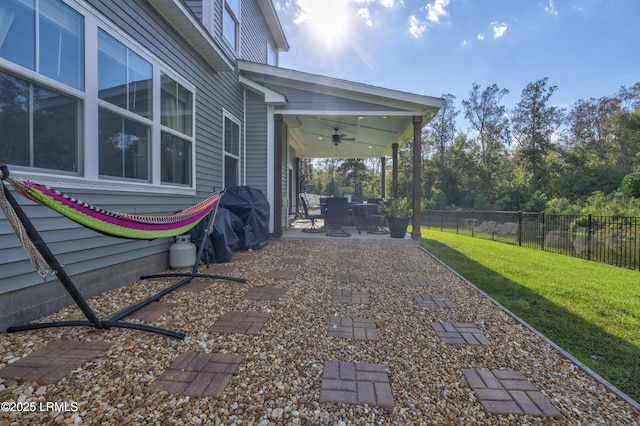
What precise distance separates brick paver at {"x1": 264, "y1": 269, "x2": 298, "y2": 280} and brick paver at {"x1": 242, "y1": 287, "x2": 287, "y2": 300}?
43 centimetres

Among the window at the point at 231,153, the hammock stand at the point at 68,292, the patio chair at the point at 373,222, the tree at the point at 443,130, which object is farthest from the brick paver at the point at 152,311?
the tree at the point at 443,130

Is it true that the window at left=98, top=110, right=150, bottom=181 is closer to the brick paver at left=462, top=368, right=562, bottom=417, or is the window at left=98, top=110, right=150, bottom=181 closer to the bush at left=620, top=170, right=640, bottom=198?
the brick paver at left=462, top=368, right=562, bottom=417

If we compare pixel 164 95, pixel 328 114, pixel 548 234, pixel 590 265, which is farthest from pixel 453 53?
pixel 164 95

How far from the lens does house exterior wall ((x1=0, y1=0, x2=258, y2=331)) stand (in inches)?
86.4

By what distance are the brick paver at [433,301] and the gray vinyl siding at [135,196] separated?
308 cm

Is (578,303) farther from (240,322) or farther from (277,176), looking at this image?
(277,176)

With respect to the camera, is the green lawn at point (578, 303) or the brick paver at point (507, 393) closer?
the brick paver at point (507, 393)

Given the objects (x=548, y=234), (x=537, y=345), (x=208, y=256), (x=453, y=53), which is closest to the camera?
(x=537, y=345)

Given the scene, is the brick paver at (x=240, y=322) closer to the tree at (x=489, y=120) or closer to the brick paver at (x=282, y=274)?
the brick paver at (x=282, y=274)

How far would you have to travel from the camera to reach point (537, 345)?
7.16ft

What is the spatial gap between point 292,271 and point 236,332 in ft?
6.04

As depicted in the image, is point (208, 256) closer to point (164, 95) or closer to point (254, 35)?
point (164, 95)

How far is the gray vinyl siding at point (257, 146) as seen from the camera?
6668mm

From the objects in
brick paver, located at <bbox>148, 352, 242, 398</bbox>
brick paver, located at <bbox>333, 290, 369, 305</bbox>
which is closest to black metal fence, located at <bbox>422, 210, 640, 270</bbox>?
brick paver, located at <bbox>333, 290, 369, 305</bbox>
